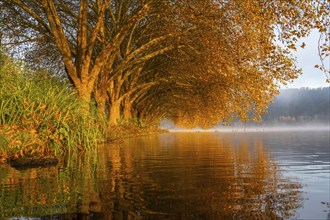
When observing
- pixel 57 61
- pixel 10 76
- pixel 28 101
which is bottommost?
pixel 28 101

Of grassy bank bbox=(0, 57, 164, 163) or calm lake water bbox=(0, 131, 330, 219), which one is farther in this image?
grassy bank bbox=(0, 57, 164, 163)

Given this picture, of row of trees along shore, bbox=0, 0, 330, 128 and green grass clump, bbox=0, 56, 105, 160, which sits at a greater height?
row of trees along shore, bbox=0, 0, 330, 128

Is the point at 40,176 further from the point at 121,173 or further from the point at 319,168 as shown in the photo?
the point at 319,168

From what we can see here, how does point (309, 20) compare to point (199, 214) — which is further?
point (309, 20)

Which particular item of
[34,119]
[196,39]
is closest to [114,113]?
[196,39]

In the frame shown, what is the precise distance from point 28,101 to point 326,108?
20367 centimetres

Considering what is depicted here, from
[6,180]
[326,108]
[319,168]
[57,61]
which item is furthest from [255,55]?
[326,108]

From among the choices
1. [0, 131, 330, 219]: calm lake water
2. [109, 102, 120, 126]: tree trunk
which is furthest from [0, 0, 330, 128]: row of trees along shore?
[0, 131, 330, 219]: calm lake water

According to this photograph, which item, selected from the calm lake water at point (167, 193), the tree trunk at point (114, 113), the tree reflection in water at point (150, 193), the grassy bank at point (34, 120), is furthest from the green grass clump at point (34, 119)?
the tree trunk at point (114, 113)

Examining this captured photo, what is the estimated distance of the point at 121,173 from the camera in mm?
8180

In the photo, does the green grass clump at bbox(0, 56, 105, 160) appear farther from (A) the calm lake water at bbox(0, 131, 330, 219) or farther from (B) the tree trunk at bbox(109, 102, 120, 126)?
(B) the tree trunk at bbox(109, 102, 120, 126)

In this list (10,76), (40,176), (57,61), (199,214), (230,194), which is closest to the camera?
(199,214)

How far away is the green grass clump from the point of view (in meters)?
10.9

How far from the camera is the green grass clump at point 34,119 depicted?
1095 centimetres
